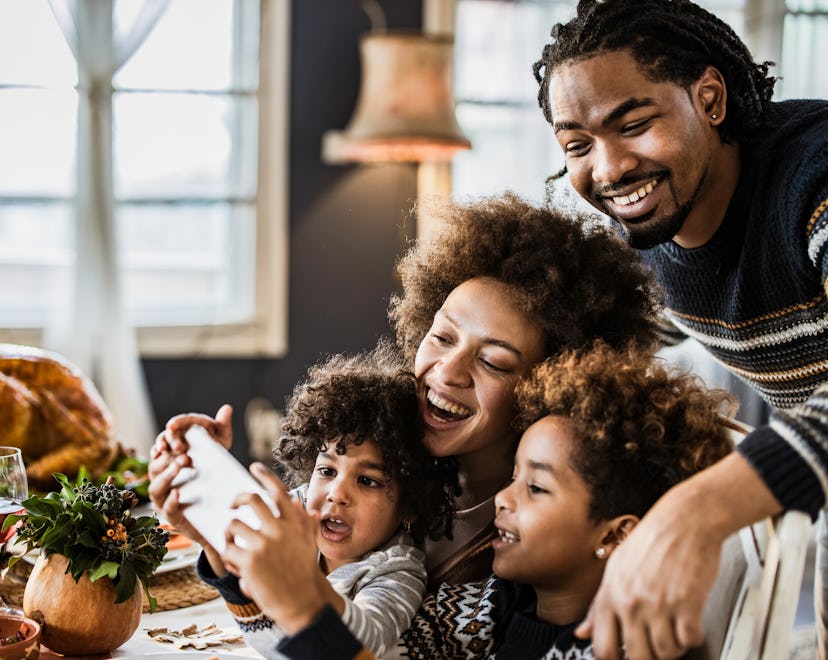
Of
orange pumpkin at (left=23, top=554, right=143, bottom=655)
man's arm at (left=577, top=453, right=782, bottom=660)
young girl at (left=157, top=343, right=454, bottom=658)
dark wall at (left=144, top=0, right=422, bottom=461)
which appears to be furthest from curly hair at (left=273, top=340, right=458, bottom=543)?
dark wall at (left=144, top=0, right=422, bottom=461)

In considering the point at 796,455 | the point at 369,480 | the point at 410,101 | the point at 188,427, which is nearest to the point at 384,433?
the point at 369,480

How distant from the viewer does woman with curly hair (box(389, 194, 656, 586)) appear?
152cm

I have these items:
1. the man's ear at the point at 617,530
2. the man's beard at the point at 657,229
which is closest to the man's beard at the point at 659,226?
the man's beard at the point at 657,229

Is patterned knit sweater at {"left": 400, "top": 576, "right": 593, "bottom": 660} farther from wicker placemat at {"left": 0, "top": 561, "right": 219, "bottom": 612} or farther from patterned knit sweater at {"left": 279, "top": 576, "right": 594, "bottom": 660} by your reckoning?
wicker placemat at {"left": 0, "top": 561, "right": 219, "bottom": 612}

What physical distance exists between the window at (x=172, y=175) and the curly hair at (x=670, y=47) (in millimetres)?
2852

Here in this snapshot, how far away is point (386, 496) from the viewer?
1534 mm

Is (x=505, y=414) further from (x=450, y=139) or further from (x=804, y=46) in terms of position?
(x=804, y=46)

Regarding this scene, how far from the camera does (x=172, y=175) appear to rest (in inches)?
175

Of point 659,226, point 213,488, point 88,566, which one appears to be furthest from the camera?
point 659,226

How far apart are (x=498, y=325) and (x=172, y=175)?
3.20 metres

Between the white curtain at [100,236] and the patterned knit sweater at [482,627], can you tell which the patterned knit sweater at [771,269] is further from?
the white curtain at [100,236]

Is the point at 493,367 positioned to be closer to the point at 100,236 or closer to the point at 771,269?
the point at 771,269

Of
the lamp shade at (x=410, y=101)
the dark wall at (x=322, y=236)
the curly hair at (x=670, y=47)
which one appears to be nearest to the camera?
the curly hair at (x=670, y=47)

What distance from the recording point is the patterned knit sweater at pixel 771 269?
161 cm
